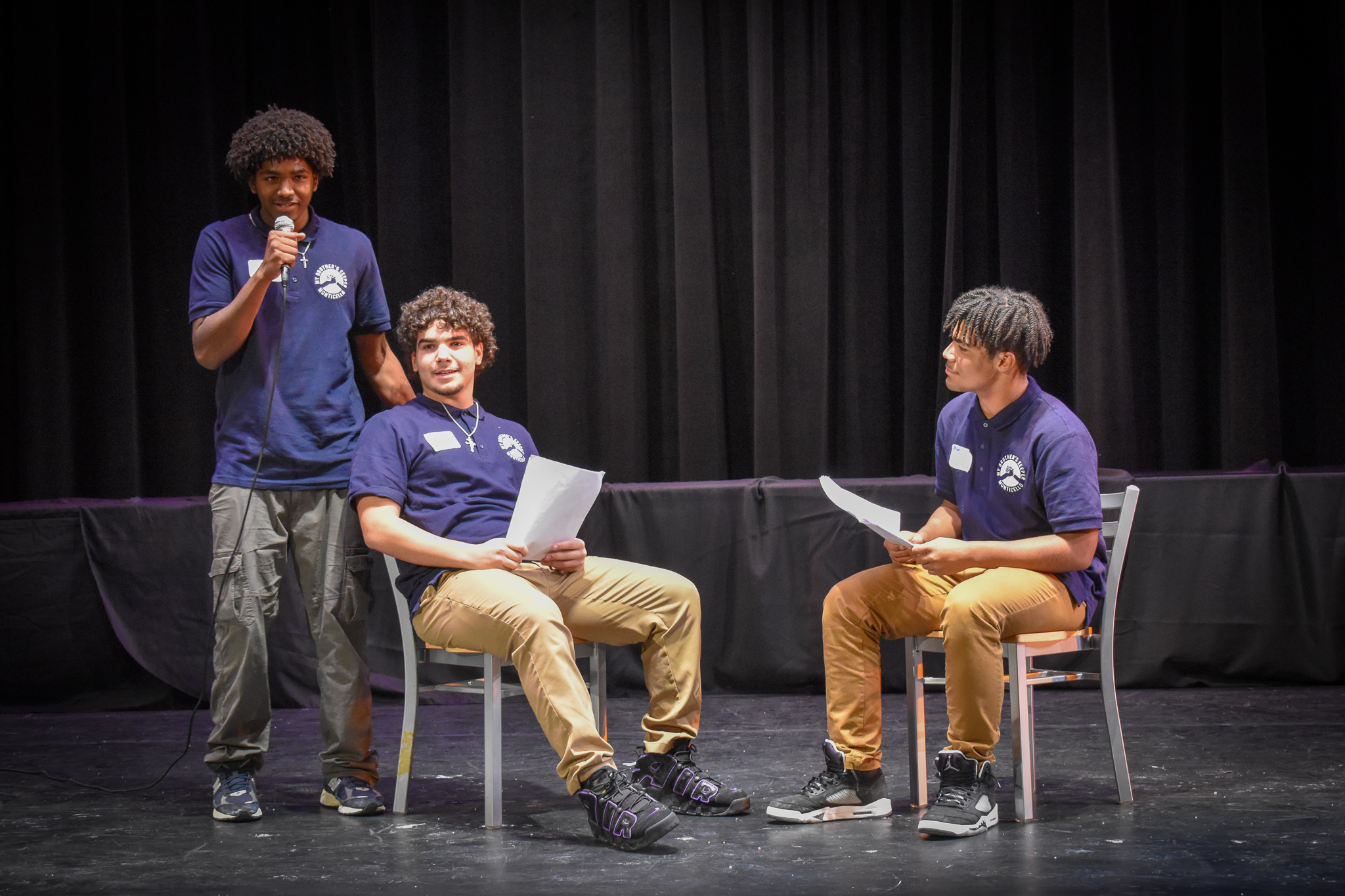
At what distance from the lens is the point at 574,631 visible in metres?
2.51

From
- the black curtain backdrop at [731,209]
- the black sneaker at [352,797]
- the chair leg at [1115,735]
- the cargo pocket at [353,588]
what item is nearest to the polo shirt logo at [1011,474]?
the chair leg at [1115,735]

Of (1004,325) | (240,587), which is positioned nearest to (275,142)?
(240,587)

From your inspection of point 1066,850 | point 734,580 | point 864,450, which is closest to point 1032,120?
point 864,450

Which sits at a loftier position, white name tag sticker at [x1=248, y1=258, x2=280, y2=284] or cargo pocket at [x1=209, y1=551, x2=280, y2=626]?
white name tag sticker at [x1=248, y1=258, x2=280, y2=284]

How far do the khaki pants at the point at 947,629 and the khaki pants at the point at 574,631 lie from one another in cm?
29

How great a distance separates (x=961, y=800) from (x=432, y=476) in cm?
120

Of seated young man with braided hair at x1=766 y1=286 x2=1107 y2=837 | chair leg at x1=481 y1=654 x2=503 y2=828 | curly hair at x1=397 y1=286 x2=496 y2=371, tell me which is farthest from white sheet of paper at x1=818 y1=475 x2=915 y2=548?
curly hair at x1=397 y1=286 x2=496 y2=371

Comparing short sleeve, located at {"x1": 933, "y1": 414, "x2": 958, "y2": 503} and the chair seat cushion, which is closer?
the chair seat cushion

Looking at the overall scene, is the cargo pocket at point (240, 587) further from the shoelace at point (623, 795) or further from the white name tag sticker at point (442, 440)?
the shoelace at point (623, 795)

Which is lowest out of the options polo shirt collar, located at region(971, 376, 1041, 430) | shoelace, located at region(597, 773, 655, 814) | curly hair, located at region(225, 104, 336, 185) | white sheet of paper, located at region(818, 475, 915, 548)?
shoelace, located at region(597, 773, 655, 814)

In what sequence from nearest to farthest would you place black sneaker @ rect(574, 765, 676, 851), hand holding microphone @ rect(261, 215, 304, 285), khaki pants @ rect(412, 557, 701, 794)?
black sneaker @ rect(574, 765, 676, 851), khaki pants @ rect(412, 557, 701, 794), hand holding microphone @ rect(261, 215, 304, 285)

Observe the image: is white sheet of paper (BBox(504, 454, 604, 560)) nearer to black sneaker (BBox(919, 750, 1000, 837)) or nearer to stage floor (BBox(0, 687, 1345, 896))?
stage floor (BBox(0, 687, 1345, 896))

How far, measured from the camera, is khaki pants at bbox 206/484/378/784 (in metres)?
2.49

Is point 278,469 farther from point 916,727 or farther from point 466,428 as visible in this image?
point 916,727
